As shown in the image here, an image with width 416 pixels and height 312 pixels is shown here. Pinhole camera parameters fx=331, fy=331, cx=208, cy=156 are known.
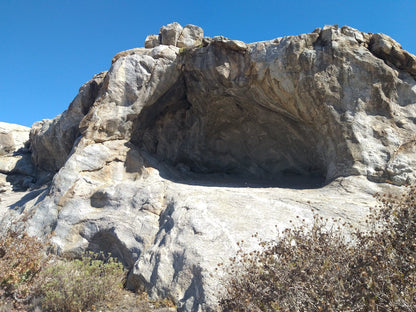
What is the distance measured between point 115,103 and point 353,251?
7.39m

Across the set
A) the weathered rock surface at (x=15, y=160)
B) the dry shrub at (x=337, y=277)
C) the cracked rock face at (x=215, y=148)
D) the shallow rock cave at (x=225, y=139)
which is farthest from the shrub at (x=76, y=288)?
the weathered rock surface at (x=15, y=160)

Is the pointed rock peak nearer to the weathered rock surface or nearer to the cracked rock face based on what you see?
the cracked rock face

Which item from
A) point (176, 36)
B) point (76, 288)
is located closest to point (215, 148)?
point (176, 36)

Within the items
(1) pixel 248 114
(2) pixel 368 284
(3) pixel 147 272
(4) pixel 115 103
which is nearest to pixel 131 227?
(3) pixel 147 272

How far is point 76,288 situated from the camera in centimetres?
473

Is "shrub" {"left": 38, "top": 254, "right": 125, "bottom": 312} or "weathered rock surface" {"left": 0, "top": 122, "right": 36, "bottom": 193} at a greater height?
"weathered rock surface" {"left": 0, "top": 122, "right": 36, "bottom": 193}

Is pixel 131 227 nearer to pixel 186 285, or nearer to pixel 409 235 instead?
pixel 186 285

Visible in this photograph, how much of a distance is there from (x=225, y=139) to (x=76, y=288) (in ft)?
23.5

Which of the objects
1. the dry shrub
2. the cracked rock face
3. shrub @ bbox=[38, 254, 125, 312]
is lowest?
shrub @ bbox=[38, 254, 125, 312]

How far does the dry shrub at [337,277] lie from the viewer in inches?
108

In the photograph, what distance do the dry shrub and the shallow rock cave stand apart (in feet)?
19.5

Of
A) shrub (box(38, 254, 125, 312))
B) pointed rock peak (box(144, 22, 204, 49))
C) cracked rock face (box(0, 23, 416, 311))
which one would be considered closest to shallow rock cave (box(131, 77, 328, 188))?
cracked rock face (box(0, 23, 416, 311))

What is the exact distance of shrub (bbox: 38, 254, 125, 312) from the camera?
466cm

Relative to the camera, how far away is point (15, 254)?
4938 mm
